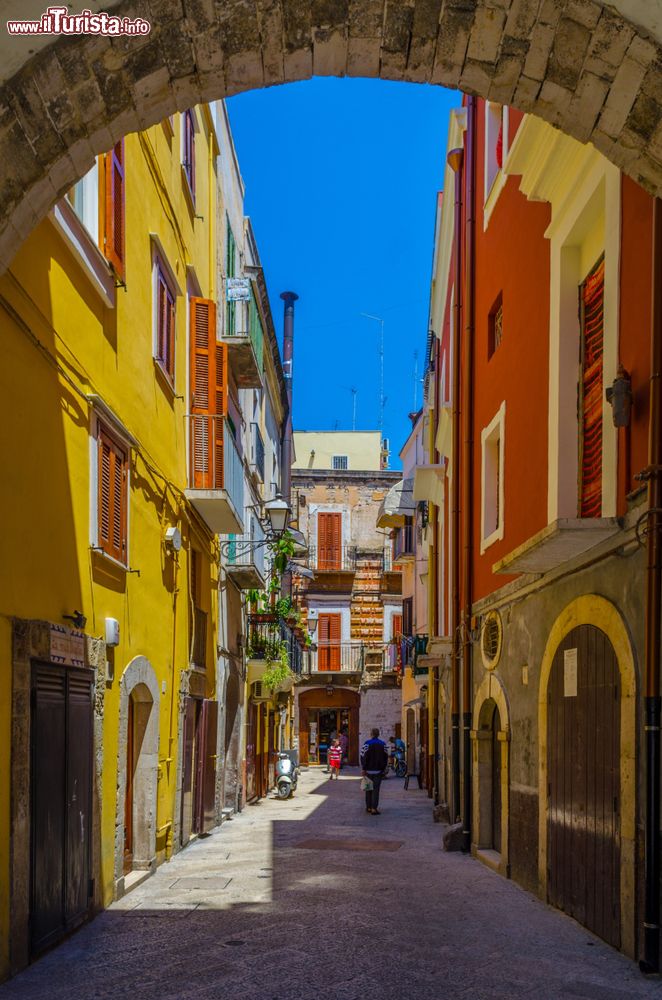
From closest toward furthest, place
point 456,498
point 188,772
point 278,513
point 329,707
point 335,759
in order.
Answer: point 188,772 → point 456,498 → point 278,513 → point 335,759 → point 329,707

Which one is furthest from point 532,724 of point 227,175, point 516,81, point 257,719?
point 257,719

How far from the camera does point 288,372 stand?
35.4 m

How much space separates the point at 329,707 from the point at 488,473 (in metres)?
31.5

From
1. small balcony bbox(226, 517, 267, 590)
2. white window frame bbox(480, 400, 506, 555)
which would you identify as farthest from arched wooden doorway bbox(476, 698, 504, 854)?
small balcony bbox(226, 517, 267, 590)

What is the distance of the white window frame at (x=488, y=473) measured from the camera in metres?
12.4

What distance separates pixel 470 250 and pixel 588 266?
669 cm

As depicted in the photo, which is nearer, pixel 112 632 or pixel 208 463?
pixel 112 632

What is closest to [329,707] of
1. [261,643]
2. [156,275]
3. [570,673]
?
[261,643]

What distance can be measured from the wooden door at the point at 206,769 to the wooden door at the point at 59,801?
20.9 ft

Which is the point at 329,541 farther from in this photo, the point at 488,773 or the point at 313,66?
the point at 313,66

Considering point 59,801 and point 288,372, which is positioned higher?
point 288,372

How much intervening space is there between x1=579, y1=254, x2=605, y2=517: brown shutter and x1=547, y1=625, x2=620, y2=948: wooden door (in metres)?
1.04

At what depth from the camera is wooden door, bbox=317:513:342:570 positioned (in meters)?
46.0

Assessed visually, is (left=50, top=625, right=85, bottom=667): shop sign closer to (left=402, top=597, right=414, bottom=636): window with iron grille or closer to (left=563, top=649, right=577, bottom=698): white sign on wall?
(left=563, top=649, right=577, bottom=698): white sign on wall
